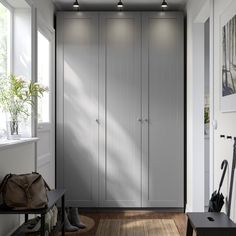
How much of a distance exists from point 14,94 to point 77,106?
62.2 inches

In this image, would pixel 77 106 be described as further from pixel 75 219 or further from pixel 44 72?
pixel 75 219

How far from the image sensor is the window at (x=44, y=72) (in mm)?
4484

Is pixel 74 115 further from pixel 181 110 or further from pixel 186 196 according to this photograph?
pixel 186 196

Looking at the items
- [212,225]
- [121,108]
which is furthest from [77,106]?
[212,225]

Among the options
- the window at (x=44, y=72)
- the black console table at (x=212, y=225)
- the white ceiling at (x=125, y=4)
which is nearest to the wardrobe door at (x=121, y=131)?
the white ceiling at (x=125, y=4)

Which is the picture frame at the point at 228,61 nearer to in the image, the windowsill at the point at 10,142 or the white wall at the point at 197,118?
the white wall at the point at 197,118

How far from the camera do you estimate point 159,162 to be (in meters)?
4.91

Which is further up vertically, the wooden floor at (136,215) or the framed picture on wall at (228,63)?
the framed picture on wall at (228,63)

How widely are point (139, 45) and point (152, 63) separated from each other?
0.93 feet

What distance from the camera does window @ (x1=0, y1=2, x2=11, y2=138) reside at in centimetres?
356

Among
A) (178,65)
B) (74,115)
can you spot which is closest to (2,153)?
(74,115)

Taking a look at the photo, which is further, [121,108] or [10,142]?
[121,108]

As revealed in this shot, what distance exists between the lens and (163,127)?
491 cm

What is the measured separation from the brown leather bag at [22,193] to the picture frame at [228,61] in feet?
4.94
